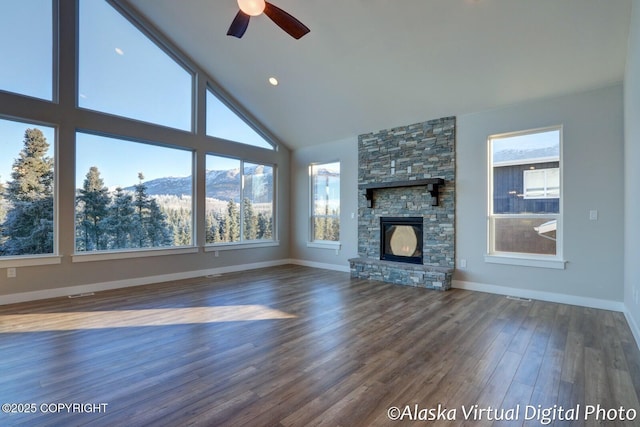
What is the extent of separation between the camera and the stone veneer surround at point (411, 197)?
5312 mm

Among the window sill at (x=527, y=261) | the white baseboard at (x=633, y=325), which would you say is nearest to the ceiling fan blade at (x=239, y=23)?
the window sill at (x=527, y=261)

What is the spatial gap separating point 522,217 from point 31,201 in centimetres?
712

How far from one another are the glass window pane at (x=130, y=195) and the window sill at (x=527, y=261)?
5398 millimetres

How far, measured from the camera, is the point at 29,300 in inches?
172

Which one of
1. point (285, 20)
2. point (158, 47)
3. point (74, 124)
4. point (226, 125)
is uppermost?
point (158, 47)

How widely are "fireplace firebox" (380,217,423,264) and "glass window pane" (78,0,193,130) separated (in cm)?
437

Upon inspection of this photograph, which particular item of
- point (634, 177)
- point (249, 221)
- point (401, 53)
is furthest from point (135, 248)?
point (634, 177)

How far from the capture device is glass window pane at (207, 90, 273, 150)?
650 centimetres

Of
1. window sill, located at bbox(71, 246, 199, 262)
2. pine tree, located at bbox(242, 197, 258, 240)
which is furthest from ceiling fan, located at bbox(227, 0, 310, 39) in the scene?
pine tree, located at bbox(242, 197, 258, 240)

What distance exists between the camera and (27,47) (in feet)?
14.5

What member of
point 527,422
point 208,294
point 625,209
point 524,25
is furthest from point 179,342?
point 625,209

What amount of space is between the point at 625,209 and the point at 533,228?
41.0 inches
